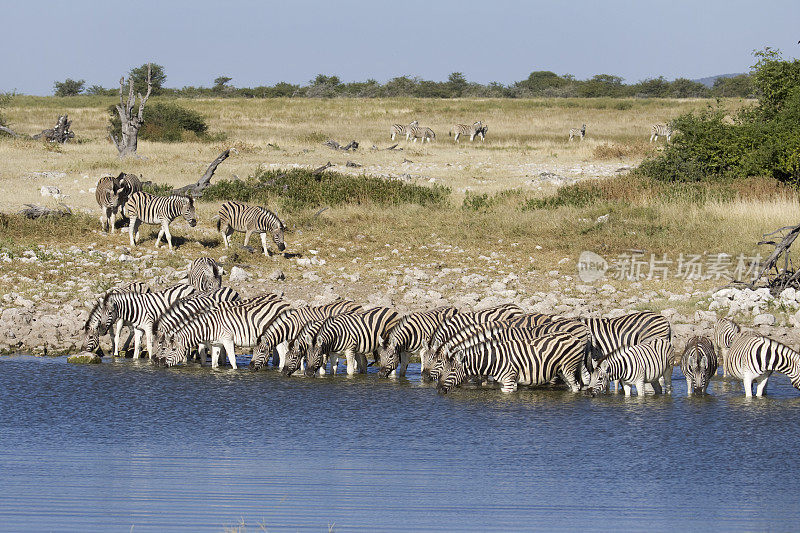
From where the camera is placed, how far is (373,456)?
9.59m

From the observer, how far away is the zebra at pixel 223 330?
13.7 m

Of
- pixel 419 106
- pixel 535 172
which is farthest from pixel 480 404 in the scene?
pixel 419 106

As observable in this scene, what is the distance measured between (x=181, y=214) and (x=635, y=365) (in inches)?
446

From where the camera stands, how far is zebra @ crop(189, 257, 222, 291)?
16.6m

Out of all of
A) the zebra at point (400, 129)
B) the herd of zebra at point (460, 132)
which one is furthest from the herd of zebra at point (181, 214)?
the zebra at point (400, 129)

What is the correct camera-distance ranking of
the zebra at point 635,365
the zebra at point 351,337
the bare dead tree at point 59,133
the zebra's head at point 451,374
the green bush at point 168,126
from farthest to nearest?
the green bush at point 168,126, the bare dead tree at point 59,133, the zebra at point 351,337, the zebra's head at point 451,374, the zebra at point 635,365

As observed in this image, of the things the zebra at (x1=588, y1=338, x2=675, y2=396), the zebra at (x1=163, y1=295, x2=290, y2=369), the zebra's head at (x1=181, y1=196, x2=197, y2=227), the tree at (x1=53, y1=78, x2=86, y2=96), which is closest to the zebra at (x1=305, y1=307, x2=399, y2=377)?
the zebra at (x1=163, y1=295, x2=290, y2=369)

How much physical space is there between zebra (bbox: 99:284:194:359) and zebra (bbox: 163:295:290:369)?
0.66m

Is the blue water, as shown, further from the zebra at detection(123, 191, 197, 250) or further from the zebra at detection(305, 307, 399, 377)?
the zebra at detection(123, 191, 197, 250)

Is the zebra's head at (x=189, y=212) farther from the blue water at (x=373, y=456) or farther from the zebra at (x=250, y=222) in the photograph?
the blue water at (x=373, y=456)

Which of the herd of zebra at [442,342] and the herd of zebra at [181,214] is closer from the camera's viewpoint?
the herd of zebra at [442,342]

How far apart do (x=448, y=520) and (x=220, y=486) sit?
6.80 feet

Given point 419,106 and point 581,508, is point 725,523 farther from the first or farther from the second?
point 419,106

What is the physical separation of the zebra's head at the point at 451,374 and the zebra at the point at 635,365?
1584 millimetres
